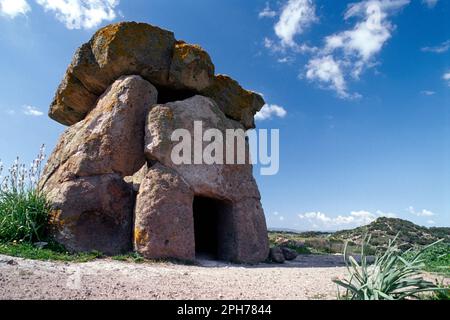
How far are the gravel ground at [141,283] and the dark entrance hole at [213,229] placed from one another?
7.77ft

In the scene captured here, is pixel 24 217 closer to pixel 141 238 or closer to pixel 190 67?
pixel 141 238

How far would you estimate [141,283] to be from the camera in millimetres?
4785

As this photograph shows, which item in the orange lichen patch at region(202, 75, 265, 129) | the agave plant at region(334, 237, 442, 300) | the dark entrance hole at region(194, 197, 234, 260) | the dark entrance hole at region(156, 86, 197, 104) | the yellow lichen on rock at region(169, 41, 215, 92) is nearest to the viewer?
the agave plant at region(334, 237, 442, 300)

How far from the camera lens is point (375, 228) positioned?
2333 cm

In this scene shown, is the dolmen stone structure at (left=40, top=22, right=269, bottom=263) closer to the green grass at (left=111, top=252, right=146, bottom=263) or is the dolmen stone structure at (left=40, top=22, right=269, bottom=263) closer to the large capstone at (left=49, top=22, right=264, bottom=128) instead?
the large capstone at (left=49, top=22, right=264, bottom=128)

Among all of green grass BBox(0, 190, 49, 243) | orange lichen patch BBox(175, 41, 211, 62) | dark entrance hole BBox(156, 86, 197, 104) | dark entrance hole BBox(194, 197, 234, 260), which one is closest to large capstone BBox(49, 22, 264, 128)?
orange lichen patch BBox(175, 41, 211, 62)

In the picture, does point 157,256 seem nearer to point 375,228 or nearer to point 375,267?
point 375,267

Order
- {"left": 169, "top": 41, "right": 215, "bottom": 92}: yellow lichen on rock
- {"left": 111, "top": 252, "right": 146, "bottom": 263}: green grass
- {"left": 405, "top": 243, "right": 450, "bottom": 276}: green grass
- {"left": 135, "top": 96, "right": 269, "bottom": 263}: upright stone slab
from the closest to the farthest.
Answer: {"left": 405, "top": 243, "right": 450, "bottom": 276}: green grass → {"left": 111, "top": 252, "right": 146, "bottom": 263}: green grass → {"left": 135, "top": 96, "right": 269, "bottom": 263}: upright stone slab → {"left": 169, "top": 41, "right": 215, "bottom": 92}: yellow lichen on rock

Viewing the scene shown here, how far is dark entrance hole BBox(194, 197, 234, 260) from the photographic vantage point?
8.67m

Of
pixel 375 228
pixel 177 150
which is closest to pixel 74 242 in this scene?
pixel 177 150

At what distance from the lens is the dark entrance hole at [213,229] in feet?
28.5

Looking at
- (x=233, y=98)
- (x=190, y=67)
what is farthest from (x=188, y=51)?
(x=233, y=98)

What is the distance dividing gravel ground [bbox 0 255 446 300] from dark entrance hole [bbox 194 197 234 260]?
7.77 feet

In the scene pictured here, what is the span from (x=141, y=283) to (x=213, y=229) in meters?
5.33
